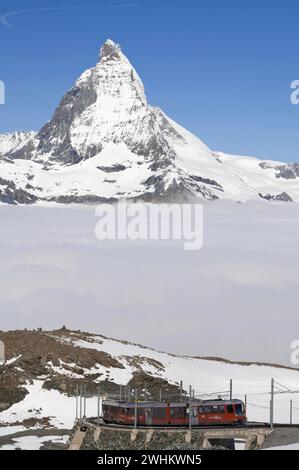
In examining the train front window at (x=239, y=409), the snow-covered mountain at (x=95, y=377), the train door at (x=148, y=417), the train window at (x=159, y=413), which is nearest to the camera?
the train door at (x=148, y=417)

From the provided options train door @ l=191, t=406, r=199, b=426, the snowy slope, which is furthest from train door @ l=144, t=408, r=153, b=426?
the snowy slope

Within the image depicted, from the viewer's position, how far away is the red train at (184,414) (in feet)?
221

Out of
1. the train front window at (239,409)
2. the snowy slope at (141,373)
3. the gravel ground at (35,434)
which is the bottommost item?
the gravel ground at (35,434)

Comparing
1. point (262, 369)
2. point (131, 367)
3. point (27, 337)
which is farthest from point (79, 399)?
point (262, 369)

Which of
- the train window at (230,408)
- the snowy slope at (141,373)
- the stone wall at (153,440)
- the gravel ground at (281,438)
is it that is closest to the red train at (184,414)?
the train window at (230,408)

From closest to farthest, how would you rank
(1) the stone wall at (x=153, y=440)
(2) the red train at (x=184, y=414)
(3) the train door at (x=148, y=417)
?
(1) the stone wall at (x=153, y=440)
(2) the red train at (x=184, y=414)
(3) the train door at (x=148, y=417)

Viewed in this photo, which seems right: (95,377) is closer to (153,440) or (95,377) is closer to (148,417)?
(148,417)

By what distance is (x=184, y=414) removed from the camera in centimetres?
6775

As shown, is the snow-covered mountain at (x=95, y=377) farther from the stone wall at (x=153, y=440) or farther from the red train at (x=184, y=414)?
the stone wall at (x=153, y=440)

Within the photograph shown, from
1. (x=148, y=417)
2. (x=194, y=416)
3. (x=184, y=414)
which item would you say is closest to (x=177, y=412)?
(x=184, y=414)

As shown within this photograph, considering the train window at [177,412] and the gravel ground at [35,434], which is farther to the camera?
the gravel ground at [35,434]

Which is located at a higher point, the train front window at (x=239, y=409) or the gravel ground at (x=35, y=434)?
the train front window at (x=239, y=409)

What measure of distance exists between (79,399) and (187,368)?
88.9 ft
